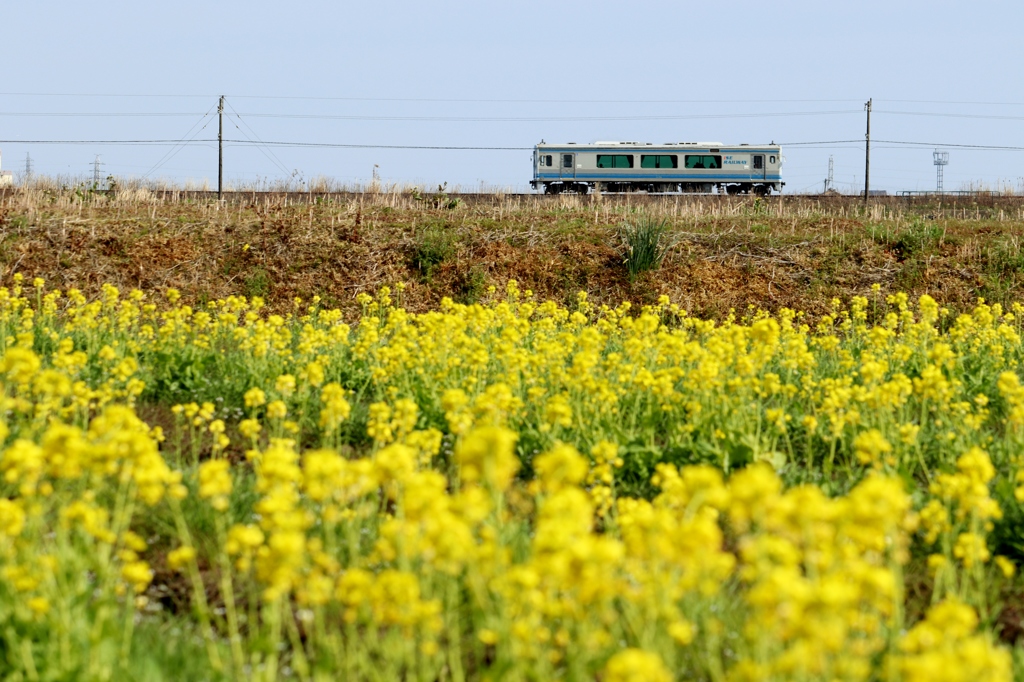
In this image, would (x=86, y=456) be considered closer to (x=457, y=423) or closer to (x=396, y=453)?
(x=396, y=453)

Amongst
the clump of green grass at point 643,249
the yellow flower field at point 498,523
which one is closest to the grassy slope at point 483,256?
the clump of green grass at point 643,249

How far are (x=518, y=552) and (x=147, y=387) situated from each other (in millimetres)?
4107

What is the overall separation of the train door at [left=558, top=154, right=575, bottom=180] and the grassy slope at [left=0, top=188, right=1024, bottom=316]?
65.7 feet

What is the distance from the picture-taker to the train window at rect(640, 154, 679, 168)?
37647 mm

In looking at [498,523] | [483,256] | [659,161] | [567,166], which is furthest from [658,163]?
[498,523]

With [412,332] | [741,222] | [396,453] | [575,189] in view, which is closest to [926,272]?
[741,222]

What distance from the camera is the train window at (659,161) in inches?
1482

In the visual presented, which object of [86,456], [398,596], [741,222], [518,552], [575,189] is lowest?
[518,552]

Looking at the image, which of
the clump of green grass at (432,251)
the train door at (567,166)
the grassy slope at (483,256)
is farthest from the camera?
the train door at (567,166)

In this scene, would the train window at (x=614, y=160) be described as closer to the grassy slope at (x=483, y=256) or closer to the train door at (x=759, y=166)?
the train door at (x=759, y=166)

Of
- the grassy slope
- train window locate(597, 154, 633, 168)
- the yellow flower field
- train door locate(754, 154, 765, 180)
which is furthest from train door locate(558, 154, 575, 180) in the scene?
the yellow flower field

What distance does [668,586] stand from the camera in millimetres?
2521

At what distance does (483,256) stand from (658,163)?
22.8 meters

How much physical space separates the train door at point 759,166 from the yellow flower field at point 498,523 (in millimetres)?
30257
